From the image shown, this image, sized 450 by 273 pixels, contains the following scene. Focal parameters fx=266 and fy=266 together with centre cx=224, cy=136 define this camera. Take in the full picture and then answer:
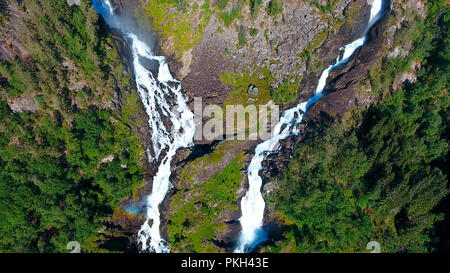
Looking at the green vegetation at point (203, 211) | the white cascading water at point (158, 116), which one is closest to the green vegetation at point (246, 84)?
the white cascading water at point (158, 116)

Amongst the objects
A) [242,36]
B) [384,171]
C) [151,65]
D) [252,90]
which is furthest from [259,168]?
[151,65]

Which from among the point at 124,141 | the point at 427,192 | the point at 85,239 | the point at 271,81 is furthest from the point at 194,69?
the point at 427,192

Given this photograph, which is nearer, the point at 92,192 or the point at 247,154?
the point at 92,192

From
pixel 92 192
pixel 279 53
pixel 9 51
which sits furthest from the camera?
pixel 279 53

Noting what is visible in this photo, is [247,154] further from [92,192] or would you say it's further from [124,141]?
[92,192]

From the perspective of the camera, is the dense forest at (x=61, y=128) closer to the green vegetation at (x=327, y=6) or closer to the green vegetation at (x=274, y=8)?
the green vegetation at (x=274, y=8)

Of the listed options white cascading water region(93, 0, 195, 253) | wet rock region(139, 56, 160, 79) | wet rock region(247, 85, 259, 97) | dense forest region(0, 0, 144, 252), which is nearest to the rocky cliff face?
wet rock region(247, 85, 259, 97)

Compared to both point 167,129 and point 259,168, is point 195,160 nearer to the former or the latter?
point 167,129
